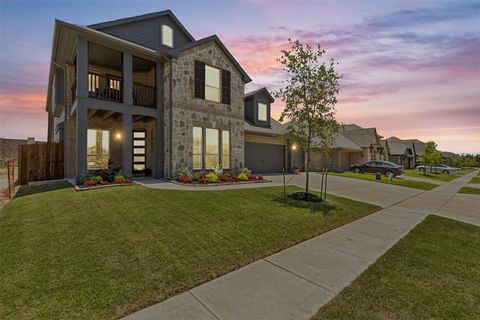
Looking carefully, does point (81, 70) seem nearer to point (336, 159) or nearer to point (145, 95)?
point (145, 95)

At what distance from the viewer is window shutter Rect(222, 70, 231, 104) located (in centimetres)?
1554

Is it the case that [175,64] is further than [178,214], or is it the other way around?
[175,64]

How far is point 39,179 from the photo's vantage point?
13.1 meters

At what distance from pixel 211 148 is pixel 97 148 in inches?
269

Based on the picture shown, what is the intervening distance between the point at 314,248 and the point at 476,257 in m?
3.36

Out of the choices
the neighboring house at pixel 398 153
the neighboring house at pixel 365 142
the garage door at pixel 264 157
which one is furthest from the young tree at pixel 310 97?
the neighboring house at pixel 398 153

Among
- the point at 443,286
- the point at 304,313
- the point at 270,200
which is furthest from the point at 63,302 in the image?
the point at 270,200

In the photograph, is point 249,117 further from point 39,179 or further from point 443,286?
point 443,286

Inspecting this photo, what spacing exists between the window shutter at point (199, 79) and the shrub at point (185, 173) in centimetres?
458

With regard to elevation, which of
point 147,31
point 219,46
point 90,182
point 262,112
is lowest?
point 90,182

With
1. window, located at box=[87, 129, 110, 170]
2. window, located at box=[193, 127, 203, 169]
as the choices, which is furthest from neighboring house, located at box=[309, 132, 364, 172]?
window, located at box=[87, 129, 110, 170]

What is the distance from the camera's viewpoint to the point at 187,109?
1364cm

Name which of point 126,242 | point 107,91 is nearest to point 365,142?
point 107,91

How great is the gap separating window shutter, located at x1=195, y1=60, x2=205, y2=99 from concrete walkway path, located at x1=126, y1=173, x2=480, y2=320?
435 inches
